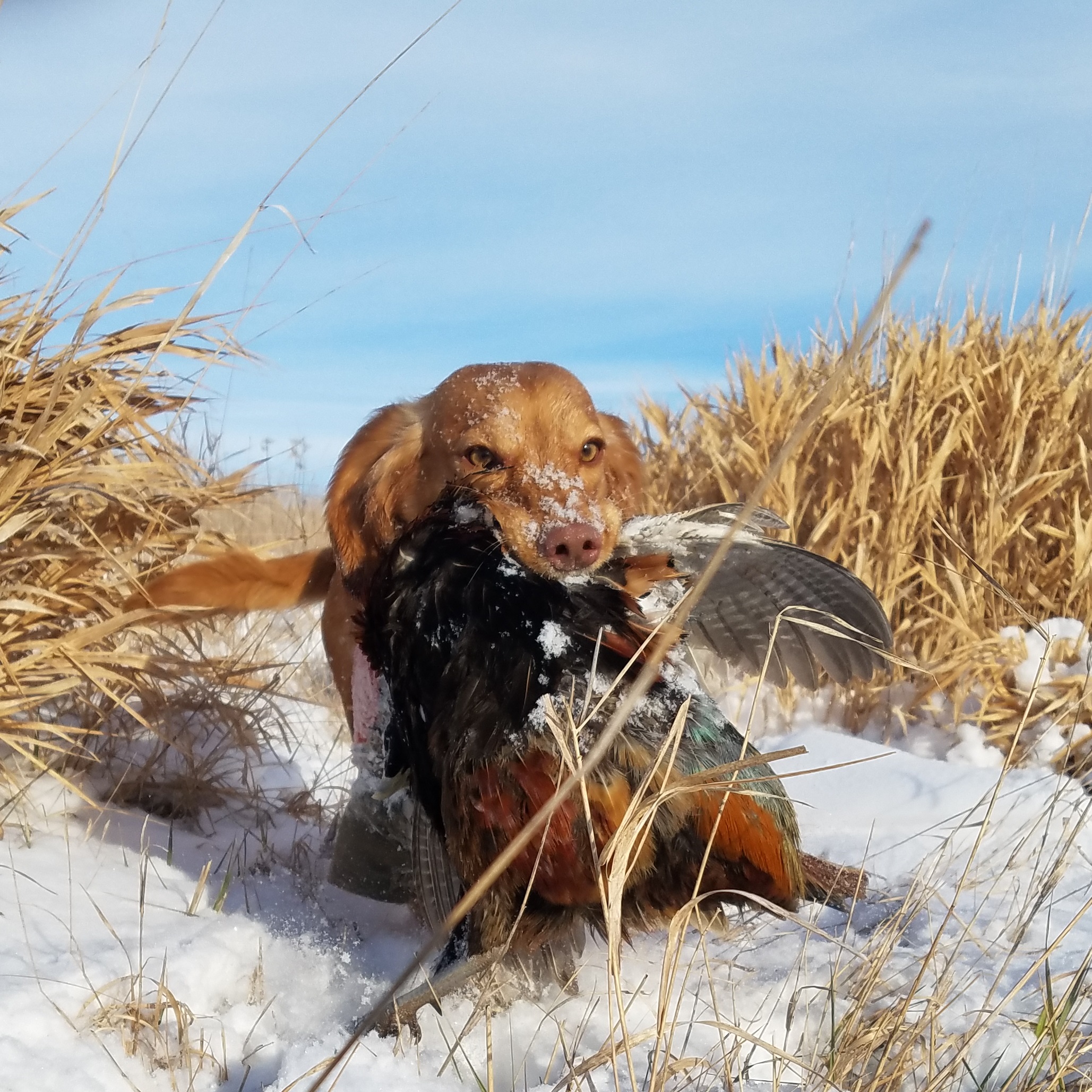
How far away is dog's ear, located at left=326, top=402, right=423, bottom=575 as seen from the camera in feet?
7.48

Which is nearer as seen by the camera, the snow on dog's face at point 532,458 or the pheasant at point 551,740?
the pheasant at point 551,740

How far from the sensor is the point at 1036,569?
3809 mm

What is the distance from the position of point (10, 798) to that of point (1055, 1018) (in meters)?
2.23

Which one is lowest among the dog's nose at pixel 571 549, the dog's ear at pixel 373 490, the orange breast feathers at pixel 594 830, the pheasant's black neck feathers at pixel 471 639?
the orange breast feathers at pixel 594 830

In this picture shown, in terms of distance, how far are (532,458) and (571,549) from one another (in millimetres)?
396

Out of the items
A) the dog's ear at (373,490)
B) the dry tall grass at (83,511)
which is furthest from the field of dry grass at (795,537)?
the dog's ear at (373,490)

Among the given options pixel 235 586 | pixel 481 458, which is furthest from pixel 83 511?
pixel 481 458

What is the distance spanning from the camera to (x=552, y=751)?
1522 mm

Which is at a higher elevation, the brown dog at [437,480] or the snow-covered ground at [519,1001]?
the brown dog at [437,480]

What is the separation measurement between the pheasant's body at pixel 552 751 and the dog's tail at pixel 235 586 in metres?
0.77

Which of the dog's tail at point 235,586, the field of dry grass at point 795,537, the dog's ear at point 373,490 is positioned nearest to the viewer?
the field of dry grass at point 795,537

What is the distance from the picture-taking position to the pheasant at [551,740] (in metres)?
1.54

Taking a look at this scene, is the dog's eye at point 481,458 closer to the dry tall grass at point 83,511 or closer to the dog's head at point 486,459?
the dog's head at point 486,459

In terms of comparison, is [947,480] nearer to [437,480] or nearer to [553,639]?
[437,480]
